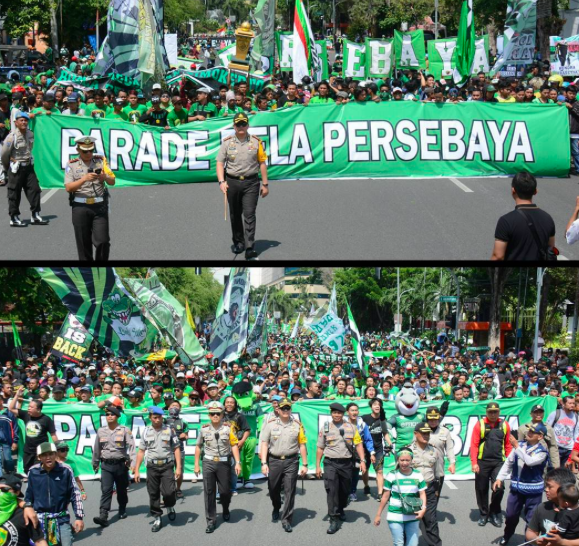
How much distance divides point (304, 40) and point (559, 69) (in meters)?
13.1

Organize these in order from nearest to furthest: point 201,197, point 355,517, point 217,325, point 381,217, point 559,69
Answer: point 355,517, point 381,217, point 201,197, point 217,325, point 559,69

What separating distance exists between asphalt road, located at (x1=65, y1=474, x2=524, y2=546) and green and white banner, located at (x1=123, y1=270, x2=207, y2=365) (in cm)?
743

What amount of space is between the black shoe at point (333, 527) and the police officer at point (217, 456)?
1.15 m

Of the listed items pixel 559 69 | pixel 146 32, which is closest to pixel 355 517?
pixel 146 32

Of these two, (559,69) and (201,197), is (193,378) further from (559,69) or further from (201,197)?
(559,69)

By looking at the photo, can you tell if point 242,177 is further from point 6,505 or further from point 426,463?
point 6,505

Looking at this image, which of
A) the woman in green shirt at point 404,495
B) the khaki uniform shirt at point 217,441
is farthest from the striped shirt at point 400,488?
the khaki uniform shirt at point 217,441

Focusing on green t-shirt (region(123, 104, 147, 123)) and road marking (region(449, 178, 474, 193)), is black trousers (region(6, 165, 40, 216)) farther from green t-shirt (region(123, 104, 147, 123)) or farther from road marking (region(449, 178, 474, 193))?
road marking (region(449, 178, 474, 193))

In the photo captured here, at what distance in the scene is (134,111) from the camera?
620 inches

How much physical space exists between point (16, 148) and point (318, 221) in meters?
4.79

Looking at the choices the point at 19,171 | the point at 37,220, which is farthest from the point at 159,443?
the point at 19,171

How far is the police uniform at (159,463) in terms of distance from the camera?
28.6 ft

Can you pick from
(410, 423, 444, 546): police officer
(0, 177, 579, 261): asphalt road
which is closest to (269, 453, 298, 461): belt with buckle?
(410, 423, 444, 546): police officer

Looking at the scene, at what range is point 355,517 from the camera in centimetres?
891
